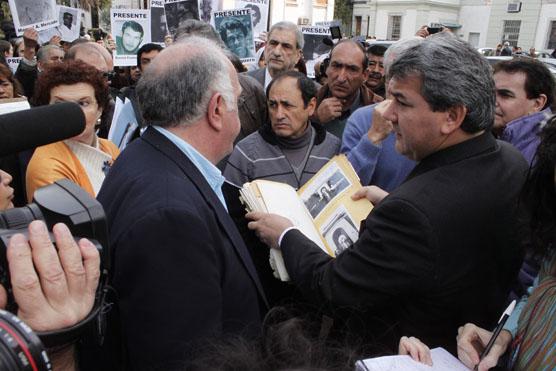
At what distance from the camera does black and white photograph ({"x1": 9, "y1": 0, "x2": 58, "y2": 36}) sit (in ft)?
17.4

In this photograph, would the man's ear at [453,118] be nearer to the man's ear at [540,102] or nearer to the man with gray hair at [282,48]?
the man's ear at [540,102]

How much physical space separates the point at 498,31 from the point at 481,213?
42065 mm

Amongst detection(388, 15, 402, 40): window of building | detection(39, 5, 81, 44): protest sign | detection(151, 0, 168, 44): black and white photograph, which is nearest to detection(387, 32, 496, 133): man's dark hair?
detection(151, 0, 168, 44): black and white photograph

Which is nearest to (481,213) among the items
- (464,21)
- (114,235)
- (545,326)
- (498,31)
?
(545,326)

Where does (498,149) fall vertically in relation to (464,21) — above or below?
Result: below

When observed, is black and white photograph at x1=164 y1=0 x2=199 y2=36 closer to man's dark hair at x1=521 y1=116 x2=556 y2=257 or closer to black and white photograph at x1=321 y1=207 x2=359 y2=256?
black and white photograph at x1=321 y1=207 x2=359 y2=256

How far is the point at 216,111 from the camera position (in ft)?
5.31

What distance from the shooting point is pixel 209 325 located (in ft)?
4.31

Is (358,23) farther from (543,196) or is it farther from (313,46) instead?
(543,196)

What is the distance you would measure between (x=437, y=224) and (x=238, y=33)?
4.48 meters

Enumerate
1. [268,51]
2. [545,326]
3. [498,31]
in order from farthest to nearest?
1. [498,31]
2. [268,51]
3. [545,326]

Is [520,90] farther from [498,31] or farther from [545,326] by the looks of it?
[498,31]

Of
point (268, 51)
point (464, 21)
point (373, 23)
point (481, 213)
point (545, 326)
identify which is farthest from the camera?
point (373, 23)

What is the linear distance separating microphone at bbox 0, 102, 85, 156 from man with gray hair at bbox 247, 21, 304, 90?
3.60 m
